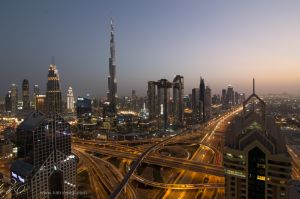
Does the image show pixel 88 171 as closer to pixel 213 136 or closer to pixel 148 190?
pixel 148 190

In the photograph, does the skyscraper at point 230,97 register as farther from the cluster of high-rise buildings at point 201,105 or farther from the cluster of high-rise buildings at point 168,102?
the cluster of high-rise buildings at point 168,102

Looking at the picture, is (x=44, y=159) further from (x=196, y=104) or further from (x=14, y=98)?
(x=14, y=98)

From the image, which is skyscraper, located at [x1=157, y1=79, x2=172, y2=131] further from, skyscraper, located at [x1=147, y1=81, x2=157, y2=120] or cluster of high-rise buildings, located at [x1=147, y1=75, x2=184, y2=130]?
skyscraper, located at [x1=147, y1=81, x2=157, y2=120]

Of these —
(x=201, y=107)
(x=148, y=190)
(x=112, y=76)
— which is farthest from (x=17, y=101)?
(x=148, y=190)

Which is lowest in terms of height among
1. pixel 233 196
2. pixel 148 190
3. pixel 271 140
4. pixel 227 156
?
pixel 148 190

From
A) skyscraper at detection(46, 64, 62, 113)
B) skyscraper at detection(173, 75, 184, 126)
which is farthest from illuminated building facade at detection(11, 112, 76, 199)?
skyscraper at detection(173, 75, 184, 126)

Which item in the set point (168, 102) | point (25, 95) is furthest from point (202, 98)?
point (25, 95)

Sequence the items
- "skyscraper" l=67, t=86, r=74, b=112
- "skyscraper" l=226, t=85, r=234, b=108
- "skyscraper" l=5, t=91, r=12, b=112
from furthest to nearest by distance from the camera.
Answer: "skyscraper" l=226, t=85, r=234, b=108
"skyscraper" l=67, t=86, r=74, b=112
"skyscraper" l=5, t=91, r=12, b=112
